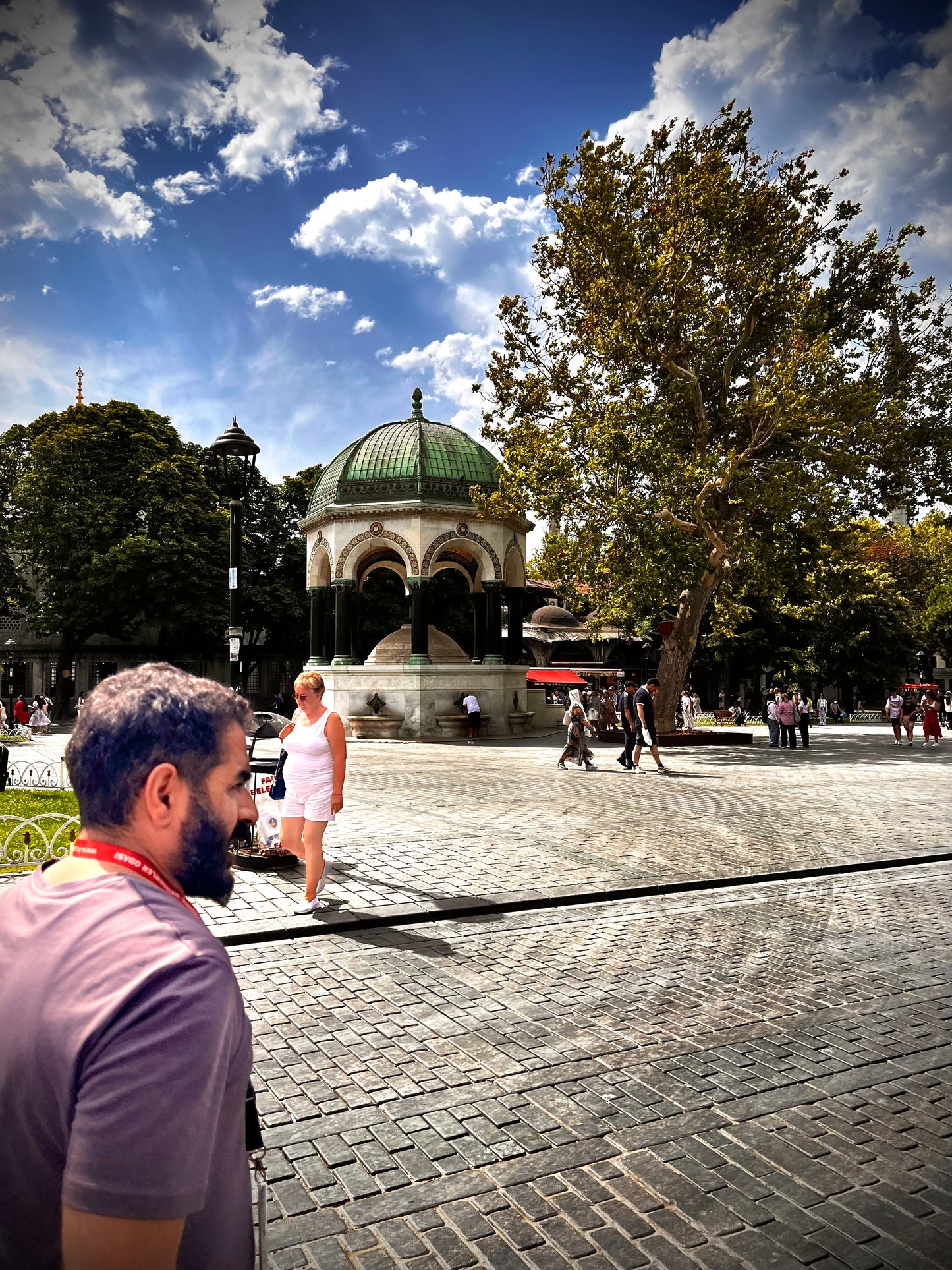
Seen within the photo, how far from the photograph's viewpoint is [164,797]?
5.04 feet

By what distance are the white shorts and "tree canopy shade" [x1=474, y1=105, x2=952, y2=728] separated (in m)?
17.8

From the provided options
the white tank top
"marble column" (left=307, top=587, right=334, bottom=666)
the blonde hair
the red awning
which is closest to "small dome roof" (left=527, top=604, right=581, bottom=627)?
the red awning

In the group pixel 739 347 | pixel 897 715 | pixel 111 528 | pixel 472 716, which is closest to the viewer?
pixel 739 347

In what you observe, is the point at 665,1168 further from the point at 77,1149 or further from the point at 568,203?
the point at 568,203

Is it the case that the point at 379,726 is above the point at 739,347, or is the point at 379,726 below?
below

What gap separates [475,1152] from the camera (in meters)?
3.49

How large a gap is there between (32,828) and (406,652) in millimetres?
21980

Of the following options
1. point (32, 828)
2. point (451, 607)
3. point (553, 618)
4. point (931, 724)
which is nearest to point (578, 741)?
point (32, 828)

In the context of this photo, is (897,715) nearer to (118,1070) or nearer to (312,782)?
(312,782)

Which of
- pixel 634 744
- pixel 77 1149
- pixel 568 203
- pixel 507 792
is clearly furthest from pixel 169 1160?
pixel 568 203

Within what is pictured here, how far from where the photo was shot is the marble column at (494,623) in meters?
30.3

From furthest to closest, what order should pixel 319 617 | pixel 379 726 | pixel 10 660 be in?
pixel 10 660
pixel 319 617
pixel 379 726

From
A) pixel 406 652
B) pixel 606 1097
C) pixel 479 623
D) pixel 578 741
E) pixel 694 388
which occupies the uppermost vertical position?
pixel 694 388

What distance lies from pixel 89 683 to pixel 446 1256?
46.7 m
